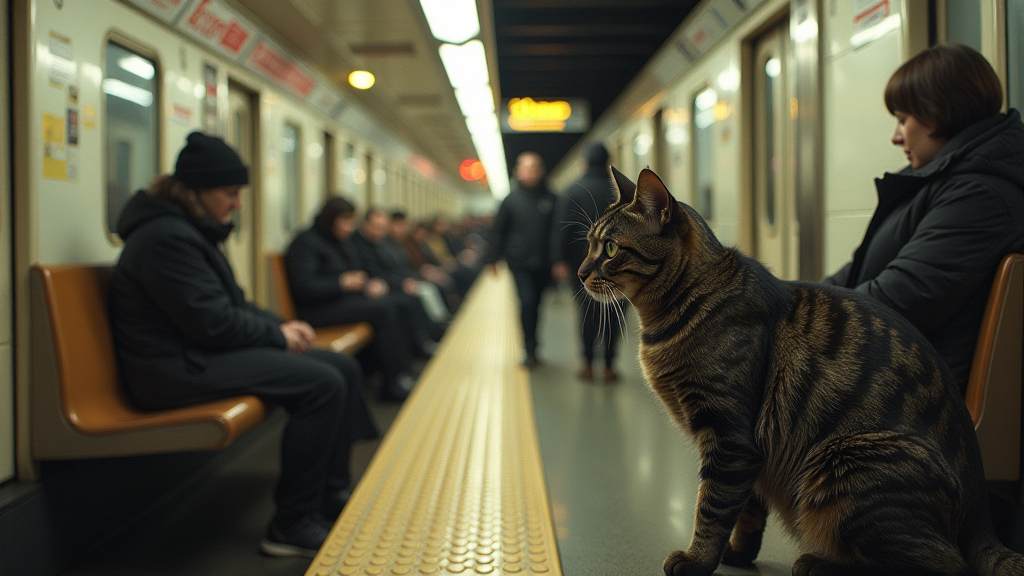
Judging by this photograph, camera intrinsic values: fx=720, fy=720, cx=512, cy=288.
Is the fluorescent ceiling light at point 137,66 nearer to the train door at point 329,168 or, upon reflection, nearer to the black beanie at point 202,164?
the black beanie at point 202,164

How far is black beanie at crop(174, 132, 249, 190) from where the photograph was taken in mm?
3047

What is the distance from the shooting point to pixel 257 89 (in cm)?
569

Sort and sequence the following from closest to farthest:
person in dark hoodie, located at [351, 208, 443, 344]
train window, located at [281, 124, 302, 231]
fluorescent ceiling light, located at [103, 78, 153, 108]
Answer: fluorescent ceiling light, located at [103, 78, 153, 108]
train window, located at [281, 124, 302, 231]
person in dark hoodie, located at [351, 208, 443, 344]

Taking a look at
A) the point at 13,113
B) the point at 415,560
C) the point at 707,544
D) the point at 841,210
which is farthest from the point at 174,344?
the point at 841,210

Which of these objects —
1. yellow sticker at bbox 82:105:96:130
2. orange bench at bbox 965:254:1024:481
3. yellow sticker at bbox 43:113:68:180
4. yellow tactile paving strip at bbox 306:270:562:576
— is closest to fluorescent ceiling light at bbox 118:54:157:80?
yellow sticker at bbox 82:105:96:130

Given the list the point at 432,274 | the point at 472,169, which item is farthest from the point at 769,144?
the point at 472,169

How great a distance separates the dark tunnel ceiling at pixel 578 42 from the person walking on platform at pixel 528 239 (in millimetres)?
3541

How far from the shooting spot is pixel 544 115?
15.7 metres

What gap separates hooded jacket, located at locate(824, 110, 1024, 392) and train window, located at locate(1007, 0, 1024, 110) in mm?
362

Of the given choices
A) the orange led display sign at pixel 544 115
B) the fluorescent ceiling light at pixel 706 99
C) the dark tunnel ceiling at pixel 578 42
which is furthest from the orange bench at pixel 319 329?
the orange led display sign at pixel 544 115

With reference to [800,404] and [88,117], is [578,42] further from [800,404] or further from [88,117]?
[800,404]

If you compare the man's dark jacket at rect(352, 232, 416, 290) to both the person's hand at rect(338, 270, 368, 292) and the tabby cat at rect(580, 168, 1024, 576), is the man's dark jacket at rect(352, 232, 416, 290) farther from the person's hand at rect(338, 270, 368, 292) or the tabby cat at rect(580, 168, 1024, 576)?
the tabby cat at rect(580, 168, 1024, 576)

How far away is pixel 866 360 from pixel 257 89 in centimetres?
525

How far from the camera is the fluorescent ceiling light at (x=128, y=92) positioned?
11.9 feet
